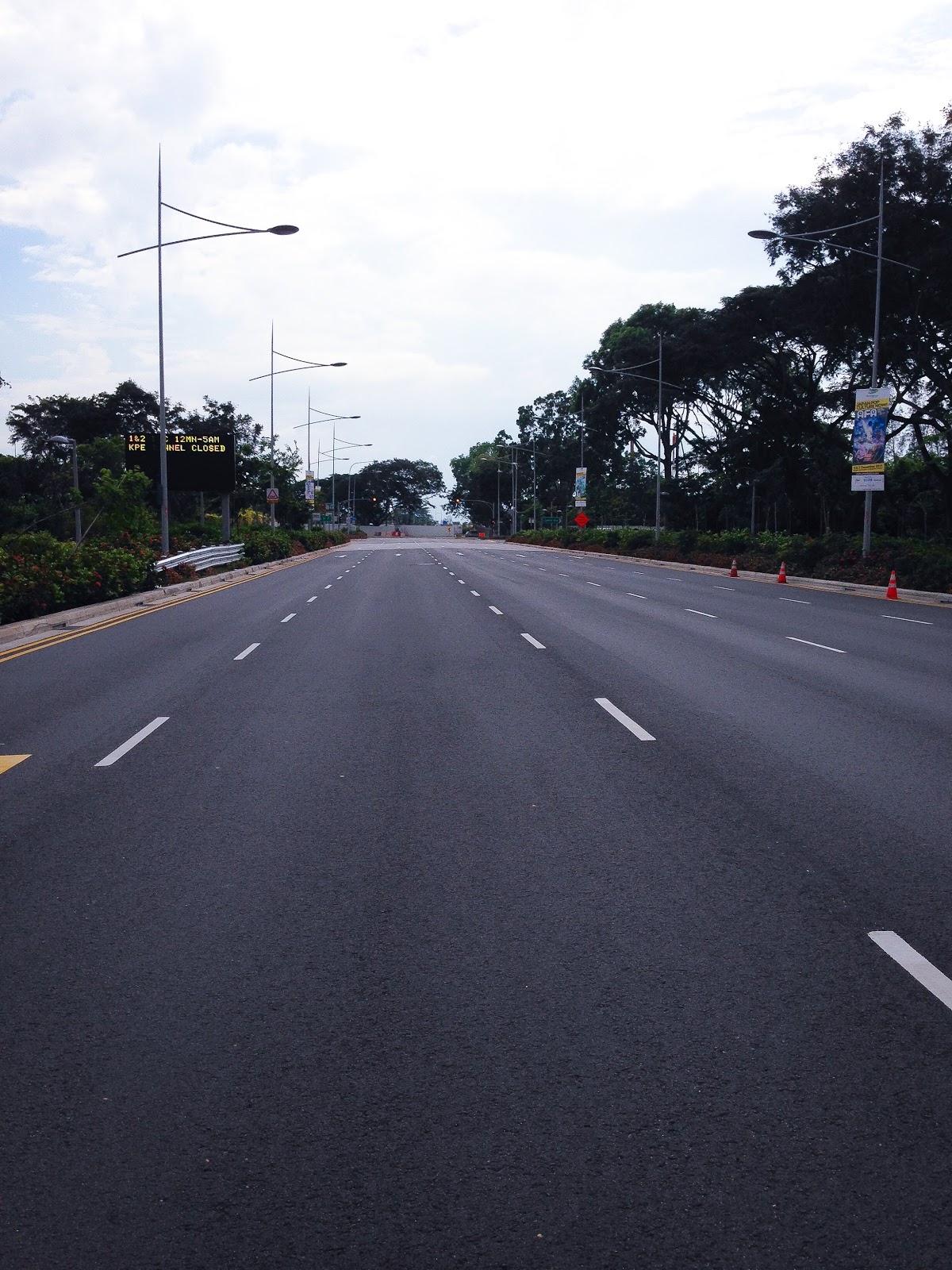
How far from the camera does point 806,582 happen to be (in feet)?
130

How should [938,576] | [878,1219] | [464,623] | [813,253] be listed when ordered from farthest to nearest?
[813,253]
[938,576]
[464,623]
[878,1219]

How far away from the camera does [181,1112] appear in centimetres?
390

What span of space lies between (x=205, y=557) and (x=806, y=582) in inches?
786

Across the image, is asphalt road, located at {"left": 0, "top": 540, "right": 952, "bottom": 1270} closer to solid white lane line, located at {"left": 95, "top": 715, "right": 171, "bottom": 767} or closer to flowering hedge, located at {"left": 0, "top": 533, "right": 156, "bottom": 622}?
solid white lane line, located at {"left": 95, "top": 715, "right": 171, "bottom": 767}

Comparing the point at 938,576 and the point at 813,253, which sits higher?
the point at 813,253

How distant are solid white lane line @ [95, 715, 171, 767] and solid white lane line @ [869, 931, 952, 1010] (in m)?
6.17

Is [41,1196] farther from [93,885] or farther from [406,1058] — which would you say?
[93,885]

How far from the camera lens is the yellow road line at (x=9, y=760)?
930cm

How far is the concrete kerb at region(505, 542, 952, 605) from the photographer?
31.1 metres

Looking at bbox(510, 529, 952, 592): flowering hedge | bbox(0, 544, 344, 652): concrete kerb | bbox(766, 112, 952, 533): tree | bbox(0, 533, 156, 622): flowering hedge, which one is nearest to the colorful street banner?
bbox(510, 529, 952, 592): flowering hedge

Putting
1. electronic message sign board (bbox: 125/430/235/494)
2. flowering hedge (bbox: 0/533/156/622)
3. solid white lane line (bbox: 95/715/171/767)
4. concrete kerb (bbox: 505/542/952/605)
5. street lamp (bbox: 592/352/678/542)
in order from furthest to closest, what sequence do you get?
street lamp (bbox: 592/352/678/542), electronic message sign board (bbox: 125/430/235/494), concrete kerb (bbox: 505/542/952/605), flowering hedge (bbox: 0/533/156/622), solid white lane line (bbox: 95/715/171/767)

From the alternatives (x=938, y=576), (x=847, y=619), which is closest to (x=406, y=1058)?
(x=847, y=619)

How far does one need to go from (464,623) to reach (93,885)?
16.6m

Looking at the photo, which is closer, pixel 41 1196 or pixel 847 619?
pixel 41 1196
